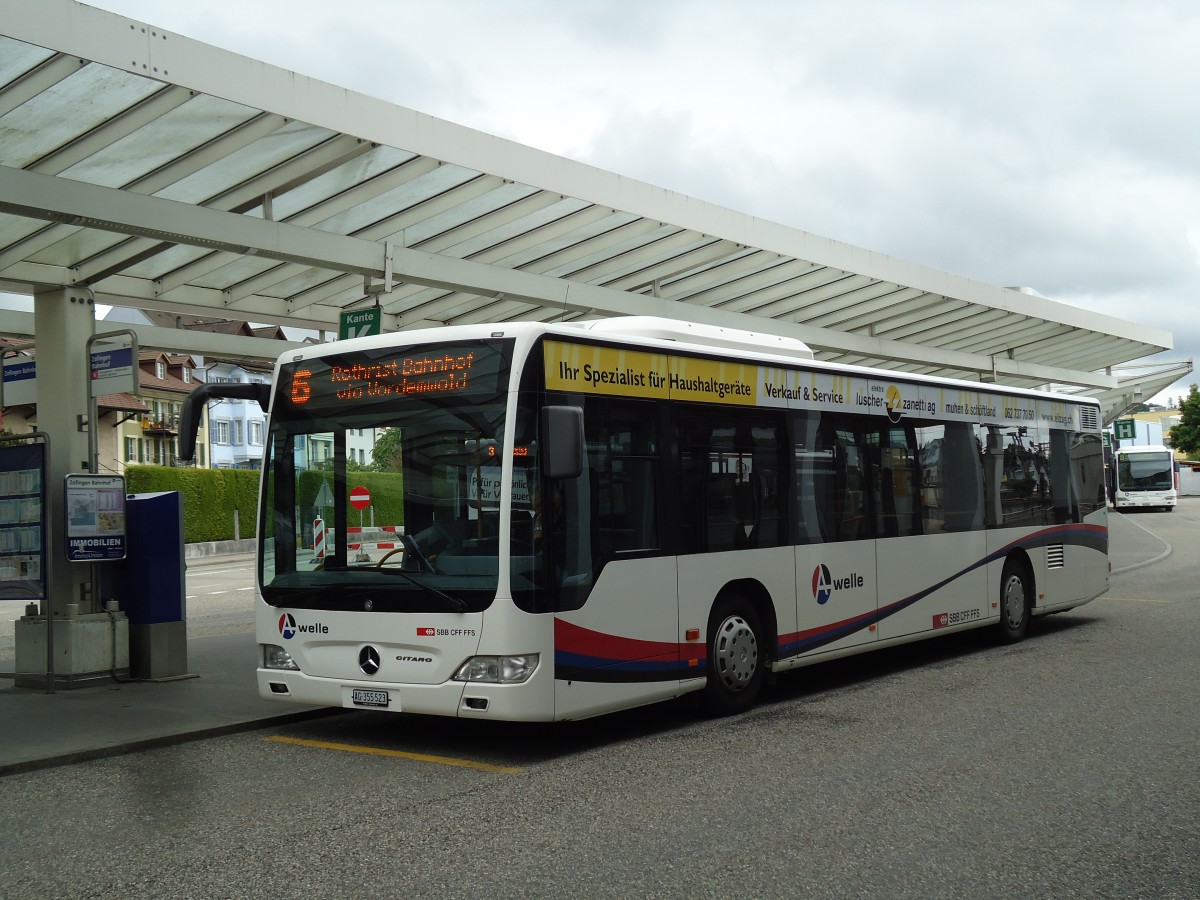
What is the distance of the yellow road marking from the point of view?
7785mm

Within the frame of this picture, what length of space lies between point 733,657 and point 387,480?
3034mm

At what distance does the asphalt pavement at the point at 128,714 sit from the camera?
862 cm

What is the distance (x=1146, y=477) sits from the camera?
6366cm

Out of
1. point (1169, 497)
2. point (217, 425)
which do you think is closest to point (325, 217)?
point (1169, 497)

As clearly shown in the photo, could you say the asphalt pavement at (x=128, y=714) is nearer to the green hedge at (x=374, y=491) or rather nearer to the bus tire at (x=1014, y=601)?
the green hedge at (x=374, y=491)

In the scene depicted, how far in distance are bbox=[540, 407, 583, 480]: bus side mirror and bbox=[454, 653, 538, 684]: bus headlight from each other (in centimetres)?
116

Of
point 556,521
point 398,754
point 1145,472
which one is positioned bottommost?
point 398,754

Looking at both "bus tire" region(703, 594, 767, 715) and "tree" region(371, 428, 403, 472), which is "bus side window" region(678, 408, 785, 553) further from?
"tree" region(371, 428, 403, 472)

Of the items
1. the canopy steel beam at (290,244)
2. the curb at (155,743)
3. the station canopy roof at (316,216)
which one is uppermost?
the station canopy roof at (316,216)

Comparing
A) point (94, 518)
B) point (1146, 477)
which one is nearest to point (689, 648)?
point (94, 518)

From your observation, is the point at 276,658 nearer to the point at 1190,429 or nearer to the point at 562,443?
the point at 562,443

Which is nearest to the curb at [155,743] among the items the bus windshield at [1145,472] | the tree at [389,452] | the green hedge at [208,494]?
the tree at [389,452]

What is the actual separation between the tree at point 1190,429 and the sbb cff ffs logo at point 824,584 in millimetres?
99638

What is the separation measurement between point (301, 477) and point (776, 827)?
4.37m
